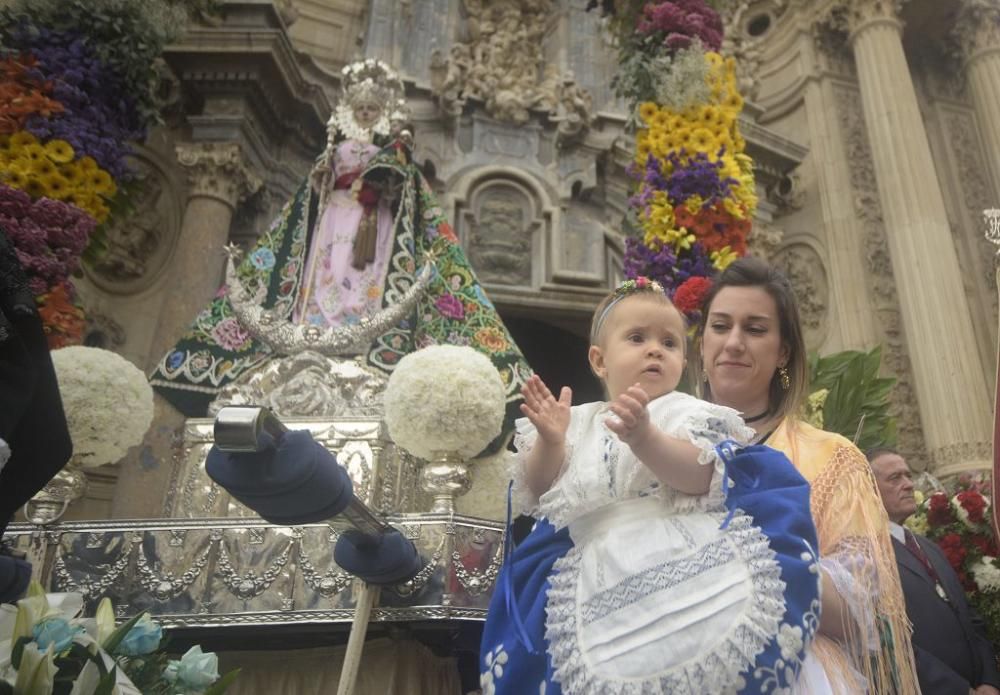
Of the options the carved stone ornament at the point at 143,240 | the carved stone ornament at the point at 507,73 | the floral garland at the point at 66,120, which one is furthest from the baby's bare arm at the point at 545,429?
the carved stone ornament at the point at 507,73

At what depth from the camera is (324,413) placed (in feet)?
13.1

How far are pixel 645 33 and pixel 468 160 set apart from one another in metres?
3.63

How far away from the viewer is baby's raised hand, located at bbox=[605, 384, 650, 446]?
134 centimetres

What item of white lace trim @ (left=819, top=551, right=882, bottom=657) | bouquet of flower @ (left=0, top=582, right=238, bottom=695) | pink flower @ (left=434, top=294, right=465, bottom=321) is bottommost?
bouquet of flower @ (left=0, top=582, right=238, bottom=695)

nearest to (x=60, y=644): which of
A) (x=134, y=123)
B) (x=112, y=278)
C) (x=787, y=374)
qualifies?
(x=787, y=374)

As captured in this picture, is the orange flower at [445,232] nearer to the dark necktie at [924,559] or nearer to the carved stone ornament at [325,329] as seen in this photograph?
the carved stone ornament at [325,329]

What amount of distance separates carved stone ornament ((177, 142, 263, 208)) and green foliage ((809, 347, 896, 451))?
225 inches

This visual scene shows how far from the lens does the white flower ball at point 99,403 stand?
3268 mm

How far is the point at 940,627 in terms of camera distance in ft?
8.61

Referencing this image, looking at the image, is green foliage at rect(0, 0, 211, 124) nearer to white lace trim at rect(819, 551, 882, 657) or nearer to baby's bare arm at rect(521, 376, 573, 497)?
baby's bare arm at rect(521, 376, 573, 497)

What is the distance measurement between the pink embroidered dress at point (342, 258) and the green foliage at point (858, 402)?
2.70m

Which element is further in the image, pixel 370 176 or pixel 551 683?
pixel 370 176

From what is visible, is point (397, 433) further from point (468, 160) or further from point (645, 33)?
point (468, 160)

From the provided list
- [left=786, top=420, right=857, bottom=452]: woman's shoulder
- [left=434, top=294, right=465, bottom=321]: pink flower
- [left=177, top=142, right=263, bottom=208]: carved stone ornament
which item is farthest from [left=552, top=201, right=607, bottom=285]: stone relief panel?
[left=786, top=420, right=857, bottom=452]: woman's shoulder
